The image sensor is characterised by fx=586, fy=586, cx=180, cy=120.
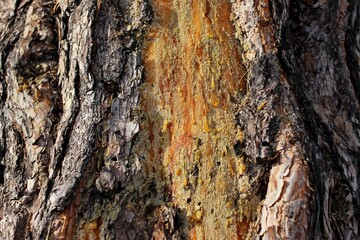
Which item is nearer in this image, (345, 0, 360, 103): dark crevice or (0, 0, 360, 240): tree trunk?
(0, 0, 360, 240): tree trunk

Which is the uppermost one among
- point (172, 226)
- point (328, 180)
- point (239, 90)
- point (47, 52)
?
point (47, 52)

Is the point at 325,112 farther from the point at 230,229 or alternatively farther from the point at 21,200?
the point at 21,200

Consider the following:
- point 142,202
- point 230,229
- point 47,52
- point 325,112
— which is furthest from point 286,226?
point 47,52

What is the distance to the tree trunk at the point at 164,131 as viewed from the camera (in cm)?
219

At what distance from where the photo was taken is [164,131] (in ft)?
7.47

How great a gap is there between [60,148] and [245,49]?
2.74 feet

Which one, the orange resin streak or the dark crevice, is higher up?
the dark crevice

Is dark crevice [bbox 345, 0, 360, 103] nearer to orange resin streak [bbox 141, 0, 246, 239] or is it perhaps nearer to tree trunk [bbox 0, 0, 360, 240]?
tree trunk [bbox 0, 0, 360, 240]

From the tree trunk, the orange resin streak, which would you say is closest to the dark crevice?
the tree trunk

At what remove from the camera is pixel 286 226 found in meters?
2.12

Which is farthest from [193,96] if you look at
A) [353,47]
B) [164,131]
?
[353,47]

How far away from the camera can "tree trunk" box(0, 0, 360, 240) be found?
Answer: 2189mm

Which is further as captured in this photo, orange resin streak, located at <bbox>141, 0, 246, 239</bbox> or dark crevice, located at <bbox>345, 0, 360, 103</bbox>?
dark crevice, located at <bbox>345, 0, 360, 103</bbox>

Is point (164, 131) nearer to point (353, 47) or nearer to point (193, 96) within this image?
point (193, 96)
